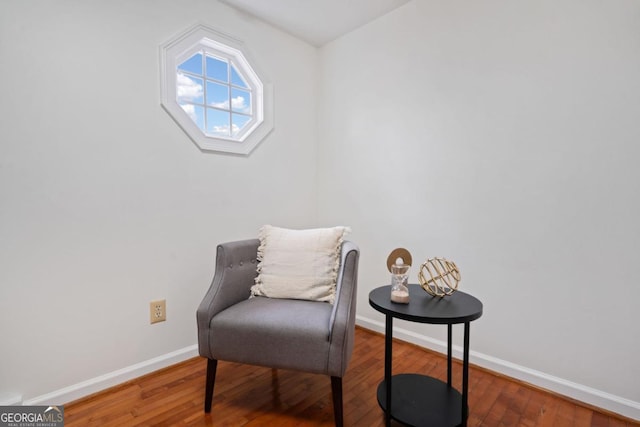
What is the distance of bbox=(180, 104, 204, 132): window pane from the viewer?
1906 mm

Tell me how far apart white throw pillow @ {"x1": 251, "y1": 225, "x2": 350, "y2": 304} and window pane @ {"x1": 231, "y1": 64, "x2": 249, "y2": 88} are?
1.18 meters

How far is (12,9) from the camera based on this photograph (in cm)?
131

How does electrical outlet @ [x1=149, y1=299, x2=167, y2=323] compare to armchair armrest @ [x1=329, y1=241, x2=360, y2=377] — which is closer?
armchair armrest @ [x1=329, y1=241, x2=360, y2=377]

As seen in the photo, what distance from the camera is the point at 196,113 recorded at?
1956 mm

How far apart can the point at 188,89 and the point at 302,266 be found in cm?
128

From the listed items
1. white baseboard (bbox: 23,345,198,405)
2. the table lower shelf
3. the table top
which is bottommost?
white baseboard (bbox: 23,345,198,405)

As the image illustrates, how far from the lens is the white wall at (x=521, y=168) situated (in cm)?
140

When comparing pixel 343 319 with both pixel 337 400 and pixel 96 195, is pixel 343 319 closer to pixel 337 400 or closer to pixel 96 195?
pixel 337 400

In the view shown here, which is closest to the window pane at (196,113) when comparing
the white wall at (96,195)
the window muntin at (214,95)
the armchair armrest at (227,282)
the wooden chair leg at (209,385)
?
the window muntin at (214,95)

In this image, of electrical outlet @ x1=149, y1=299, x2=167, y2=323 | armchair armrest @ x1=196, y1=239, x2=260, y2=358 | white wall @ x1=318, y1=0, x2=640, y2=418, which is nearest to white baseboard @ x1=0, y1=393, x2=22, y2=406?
electrical outlet @ x1=149, y1=299, x2=167, y2=323

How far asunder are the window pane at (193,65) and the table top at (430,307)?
169 centimetres

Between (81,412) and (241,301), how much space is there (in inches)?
32.9

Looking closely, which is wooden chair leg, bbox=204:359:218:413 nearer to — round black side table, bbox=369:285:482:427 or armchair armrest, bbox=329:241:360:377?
armchair armrest, bbox=329:241:360:377

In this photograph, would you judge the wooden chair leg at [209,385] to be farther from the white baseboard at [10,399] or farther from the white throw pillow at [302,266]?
the white baseboard at [10,399]
